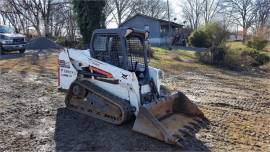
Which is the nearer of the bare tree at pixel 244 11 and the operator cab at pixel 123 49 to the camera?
the operator cab at pixel 123 49

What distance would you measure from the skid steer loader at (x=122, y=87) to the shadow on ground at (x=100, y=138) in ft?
0.50

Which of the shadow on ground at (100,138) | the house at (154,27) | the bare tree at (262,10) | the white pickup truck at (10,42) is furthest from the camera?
the bare tree at (262,10)

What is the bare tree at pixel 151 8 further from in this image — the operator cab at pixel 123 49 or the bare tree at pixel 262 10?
the operator cab at pixel 123 49

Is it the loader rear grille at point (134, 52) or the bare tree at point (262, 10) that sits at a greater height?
the bare tree at point (262, 10)

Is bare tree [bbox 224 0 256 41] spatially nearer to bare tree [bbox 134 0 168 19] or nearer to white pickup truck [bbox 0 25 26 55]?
bare tree [bbox 134 0 168 19]

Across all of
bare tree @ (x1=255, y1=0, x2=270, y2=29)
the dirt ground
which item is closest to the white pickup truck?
the dirt ground

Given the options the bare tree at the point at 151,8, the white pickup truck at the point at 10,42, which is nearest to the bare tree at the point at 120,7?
the bare tree at the point at 151,8

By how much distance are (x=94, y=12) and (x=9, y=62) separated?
6.80 metres

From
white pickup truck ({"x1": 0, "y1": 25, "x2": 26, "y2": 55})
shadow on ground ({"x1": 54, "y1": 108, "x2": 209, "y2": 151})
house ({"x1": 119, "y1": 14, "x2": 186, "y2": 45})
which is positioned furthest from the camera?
house ({"x1": 119, "y1": 14, "x2": 186, "y2": 45})

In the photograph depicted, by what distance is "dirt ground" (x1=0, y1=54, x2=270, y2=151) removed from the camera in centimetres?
538

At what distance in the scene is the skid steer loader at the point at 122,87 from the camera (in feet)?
19.7

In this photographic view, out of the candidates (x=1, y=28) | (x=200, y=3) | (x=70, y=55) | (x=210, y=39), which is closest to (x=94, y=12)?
(x=1, y=28)

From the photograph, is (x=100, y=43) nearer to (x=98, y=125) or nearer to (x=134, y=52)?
(x=134, y=52)

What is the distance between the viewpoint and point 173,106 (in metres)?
6.79
